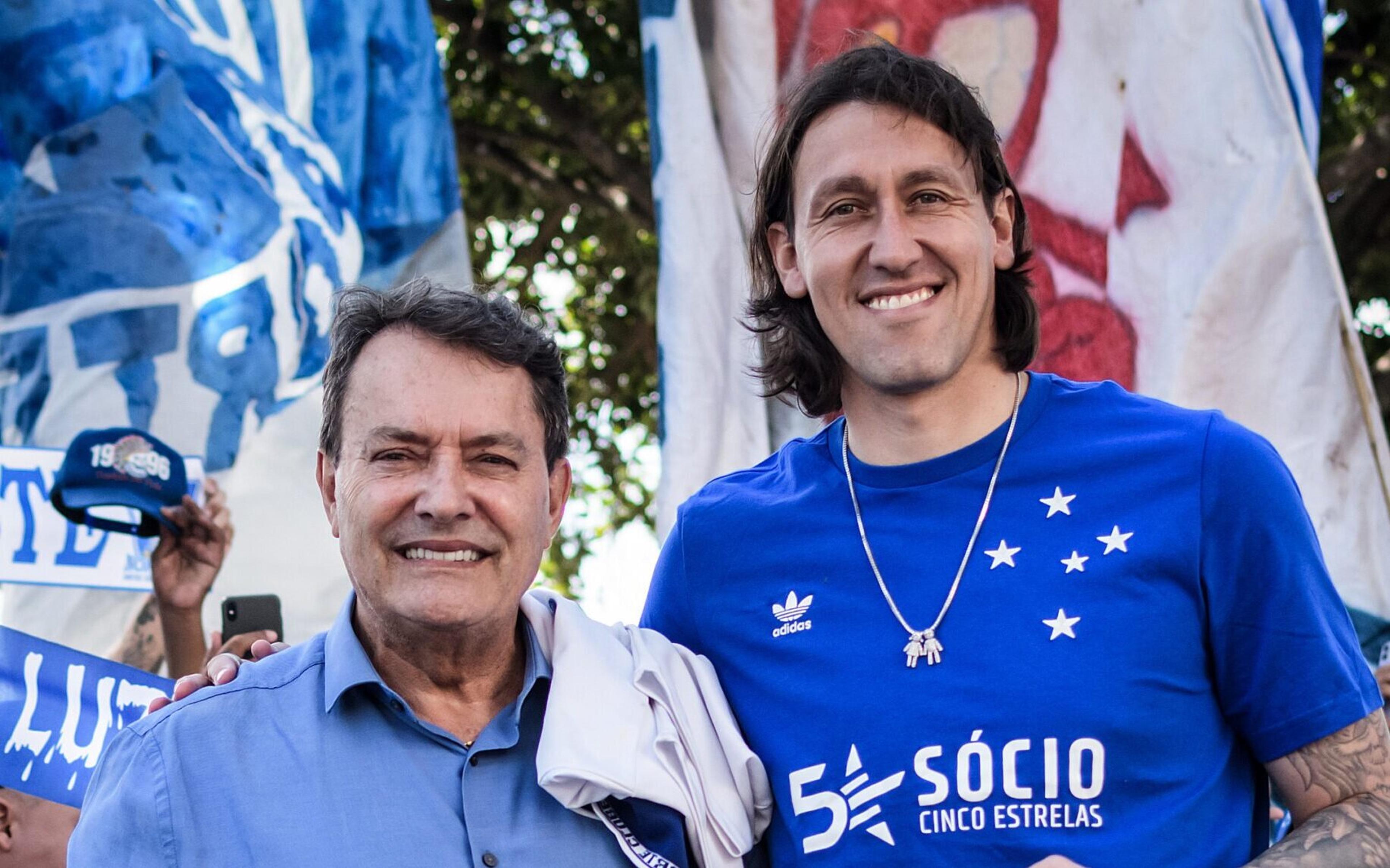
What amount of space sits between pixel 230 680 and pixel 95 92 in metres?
2.86

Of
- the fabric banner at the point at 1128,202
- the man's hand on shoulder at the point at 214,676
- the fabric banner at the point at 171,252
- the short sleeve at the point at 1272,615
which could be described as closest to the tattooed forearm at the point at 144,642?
the fabric banner at the point at 171,252

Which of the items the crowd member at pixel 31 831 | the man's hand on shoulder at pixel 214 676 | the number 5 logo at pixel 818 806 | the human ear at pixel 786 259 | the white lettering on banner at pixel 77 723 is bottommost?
the crowd member at pixel 31 831

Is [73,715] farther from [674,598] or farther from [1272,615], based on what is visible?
[1272,615]

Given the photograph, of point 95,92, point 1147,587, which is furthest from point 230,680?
point 95,92

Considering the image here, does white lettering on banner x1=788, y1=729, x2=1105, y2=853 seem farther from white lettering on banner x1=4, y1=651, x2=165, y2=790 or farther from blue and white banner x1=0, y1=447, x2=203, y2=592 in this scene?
blue and white banner x1=0, y1=447, x2=203, y2=592

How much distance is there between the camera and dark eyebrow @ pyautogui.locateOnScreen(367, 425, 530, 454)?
2.26 metres

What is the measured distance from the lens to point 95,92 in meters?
4.58

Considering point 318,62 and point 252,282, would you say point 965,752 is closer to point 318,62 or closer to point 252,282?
point 252,282

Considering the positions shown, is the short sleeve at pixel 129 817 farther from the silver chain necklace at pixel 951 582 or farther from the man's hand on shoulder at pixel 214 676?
the silver chain necklace at pixel 951 582

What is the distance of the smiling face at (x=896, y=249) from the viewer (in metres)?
2.29

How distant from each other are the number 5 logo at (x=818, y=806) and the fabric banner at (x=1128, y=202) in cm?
192

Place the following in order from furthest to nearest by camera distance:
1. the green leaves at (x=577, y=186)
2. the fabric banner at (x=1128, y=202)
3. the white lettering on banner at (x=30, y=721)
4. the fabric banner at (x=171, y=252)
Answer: the green leaves at (x=577, y=186)
the fabric banner at (x=171, y=252)
the fabric banner at (x=1128, y=202)
the white lettering on banner at (x=30, y=721)

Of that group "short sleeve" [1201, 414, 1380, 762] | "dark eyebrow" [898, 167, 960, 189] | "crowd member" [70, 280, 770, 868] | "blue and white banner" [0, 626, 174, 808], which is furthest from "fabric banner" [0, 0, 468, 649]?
"short sleeve" [1201, 414, 1380, 762]

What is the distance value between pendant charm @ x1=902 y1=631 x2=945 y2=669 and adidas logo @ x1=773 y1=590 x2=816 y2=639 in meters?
0.17
